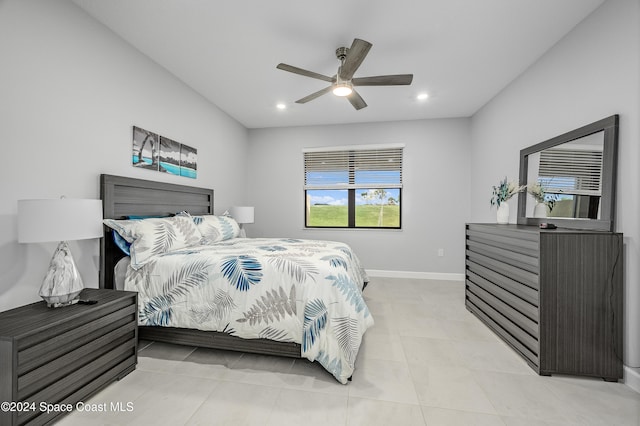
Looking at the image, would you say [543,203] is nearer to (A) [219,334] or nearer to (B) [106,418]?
(A) [219,334]

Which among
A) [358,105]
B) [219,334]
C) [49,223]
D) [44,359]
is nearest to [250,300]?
[219,334]

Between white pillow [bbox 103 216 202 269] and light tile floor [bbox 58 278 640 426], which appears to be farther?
white pillow [bbox 103 216 202 269]

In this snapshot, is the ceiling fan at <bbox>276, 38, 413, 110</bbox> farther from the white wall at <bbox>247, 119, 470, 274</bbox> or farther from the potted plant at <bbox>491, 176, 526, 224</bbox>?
the white wall at <bbox>247, 119, 470, 274</bbox>

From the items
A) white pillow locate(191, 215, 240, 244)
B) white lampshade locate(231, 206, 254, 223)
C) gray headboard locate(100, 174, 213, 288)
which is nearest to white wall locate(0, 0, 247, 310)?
gray headboard locate(100, 174, 213, 288)

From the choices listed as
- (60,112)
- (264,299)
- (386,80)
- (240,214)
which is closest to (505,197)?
(386,80)

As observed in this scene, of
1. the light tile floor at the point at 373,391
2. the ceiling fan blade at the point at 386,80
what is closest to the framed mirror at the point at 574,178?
the light tile floor at the point at 373,391

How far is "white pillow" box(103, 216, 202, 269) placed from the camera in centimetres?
217

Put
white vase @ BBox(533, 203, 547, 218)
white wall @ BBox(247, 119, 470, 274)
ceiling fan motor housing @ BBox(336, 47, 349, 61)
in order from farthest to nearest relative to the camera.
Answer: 1. white wall @ BBox(247, 119, 470, 274)
2. white vase @ BBox(533, 203, 547, 218)
3. ceiling fan motor housing @ BBox(336, 47, 349, 61)

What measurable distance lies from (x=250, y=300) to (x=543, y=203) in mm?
2787

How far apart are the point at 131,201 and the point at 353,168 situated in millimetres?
3270

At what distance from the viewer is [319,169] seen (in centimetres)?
483

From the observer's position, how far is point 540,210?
2625 mm

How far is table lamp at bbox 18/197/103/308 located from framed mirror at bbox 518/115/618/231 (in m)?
3.42

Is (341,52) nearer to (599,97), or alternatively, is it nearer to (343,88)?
(343,88)
